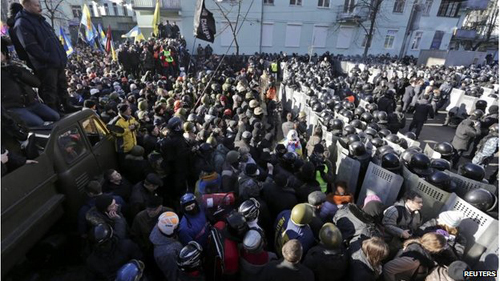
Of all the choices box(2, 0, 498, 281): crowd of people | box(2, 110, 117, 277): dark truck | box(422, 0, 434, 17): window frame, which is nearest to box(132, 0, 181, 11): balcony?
box(2, 0, 498, 281): crowd of people

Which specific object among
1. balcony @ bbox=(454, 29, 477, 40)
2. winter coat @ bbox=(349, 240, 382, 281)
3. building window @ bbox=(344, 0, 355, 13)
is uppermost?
building window @ bbox=(344, 0, 355, 13)

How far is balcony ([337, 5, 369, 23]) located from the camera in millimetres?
28438

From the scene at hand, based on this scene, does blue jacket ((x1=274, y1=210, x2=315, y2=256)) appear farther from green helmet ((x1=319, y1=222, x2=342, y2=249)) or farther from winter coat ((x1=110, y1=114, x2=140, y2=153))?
winter coat ((x1=110, y1=114, x2=140, y2=153))

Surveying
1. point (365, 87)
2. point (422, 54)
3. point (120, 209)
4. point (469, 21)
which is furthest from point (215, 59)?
point (469, 21)

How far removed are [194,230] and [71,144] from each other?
2.36 m

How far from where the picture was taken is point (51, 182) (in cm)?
331

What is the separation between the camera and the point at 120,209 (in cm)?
361

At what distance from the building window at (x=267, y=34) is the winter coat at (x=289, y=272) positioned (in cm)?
2940

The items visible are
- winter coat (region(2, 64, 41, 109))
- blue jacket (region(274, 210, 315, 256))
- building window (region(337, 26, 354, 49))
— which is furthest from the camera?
building window (region(337, 26, 354, 49))

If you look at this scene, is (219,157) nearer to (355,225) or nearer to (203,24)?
(355,225)

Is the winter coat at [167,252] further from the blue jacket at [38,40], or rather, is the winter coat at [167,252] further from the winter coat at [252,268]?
the blue jacket at [38,40]

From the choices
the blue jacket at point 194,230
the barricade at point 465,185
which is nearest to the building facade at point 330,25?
the barricade at point 465,185

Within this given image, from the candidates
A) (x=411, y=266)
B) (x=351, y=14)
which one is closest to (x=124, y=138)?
(x=411, y=266)

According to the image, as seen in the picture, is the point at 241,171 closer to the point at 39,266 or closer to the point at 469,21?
the point at 39,266
